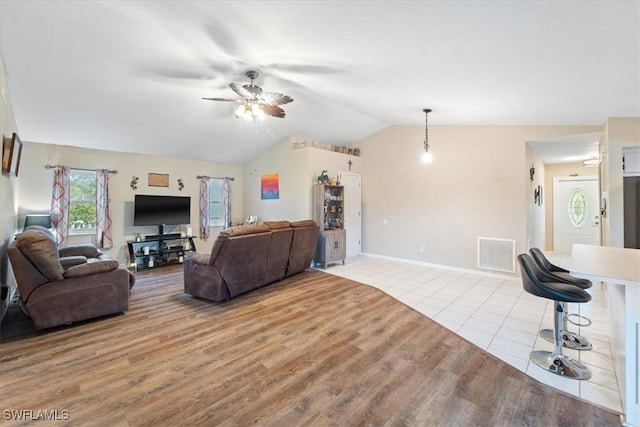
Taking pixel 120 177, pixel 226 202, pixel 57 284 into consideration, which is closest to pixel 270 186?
pixel 226 202

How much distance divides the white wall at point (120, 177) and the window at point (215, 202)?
0.22 m

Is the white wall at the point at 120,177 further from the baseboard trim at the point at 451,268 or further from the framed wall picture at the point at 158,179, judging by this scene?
the baseboard trim at the point at 451,268

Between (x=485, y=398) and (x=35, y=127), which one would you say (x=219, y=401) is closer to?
(x=485, y=398)

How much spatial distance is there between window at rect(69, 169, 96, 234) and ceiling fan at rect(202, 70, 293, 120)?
4032 mm

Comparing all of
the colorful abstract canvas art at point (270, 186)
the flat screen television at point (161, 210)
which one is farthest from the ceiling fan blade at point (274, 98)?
the flat screen television at point (161, 210)

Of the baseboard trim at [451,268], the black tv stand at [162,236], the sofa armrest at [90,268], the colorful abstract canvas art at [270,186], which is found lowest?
the baseboard trim at [451,268]

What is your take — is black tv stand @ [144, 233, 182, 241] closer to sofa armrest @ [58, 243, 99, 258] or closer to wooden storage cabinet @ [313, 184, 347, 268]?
sofa armrest @ [58, 243, 99, 258]

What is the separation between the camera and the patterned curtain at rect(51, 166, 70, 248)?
16.6 ft

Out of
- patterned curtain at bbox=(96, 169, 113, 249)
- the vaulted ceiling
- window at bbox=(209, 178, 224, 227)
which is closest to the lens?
the vaulted ceiling

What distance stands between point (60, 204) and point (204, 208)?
2650 millimetres

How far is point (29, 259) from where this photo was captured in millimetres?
2793

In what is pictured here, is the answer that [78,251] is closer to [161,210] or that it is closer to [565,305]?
[161,210]

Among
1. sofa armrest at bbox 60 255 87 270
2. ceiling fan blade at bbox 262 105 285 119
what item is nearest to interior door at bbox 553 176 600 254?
ceiling fan blade at bbox 262 105 285 119

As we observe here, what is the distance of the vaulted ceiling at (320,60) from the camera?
202 cm
